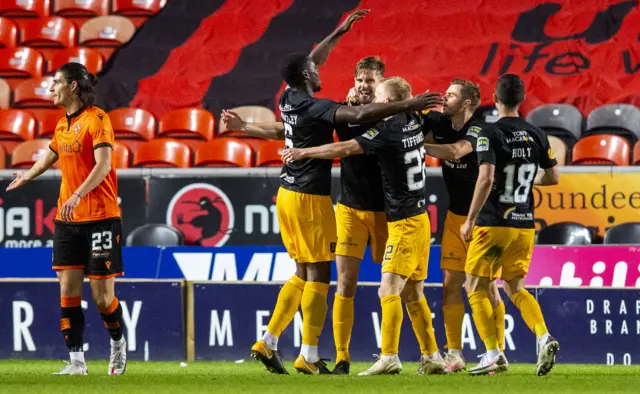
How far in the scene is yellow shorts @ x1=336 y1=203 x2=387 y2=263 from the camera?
7301 mm

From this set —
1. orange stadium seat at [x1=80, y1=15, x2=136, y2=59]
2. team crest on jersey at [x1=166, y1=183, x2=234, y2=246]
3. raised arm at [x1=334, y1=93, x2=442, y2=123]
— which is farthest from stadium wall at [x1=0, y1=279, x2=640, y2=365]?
orange stadium seat at [x1=80, y1=15, x2=136, y2=59]

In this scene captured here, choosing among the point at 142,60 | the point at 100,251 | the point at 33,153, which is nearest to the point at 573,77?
the point at 142,60

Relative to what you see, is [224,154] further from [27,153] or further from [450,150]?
[450,150]

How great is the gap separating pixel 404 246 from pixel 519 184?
2.74ft

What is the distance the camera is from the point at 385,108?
6559mm

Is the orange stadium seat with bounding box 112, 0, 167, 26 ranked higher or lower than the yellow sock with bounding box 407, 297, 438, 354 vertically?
higher

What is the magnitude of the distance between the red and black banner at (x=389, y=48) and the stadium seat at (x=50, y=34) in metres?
0.83

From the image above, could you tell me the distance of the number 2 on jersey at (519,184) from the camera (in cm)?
718

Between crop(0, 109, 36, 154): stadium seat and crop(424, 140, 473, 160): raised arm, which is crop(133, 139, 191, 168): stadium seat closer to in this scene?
crop(0, 109, 36, 154): stadium seat

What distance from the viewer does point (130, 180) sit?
1175 cm

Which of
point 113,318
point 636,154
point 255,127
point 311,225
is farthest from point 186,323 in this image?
point 636,154

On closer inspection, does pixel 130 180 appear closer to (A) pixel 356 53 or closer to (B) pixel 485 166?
(A) pixel 356 53

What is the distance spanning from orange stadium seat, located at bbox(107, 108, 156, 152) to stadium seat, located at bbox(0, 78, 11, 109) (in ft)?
5.12

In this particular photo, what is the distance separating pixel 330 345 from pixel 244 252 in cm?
153
